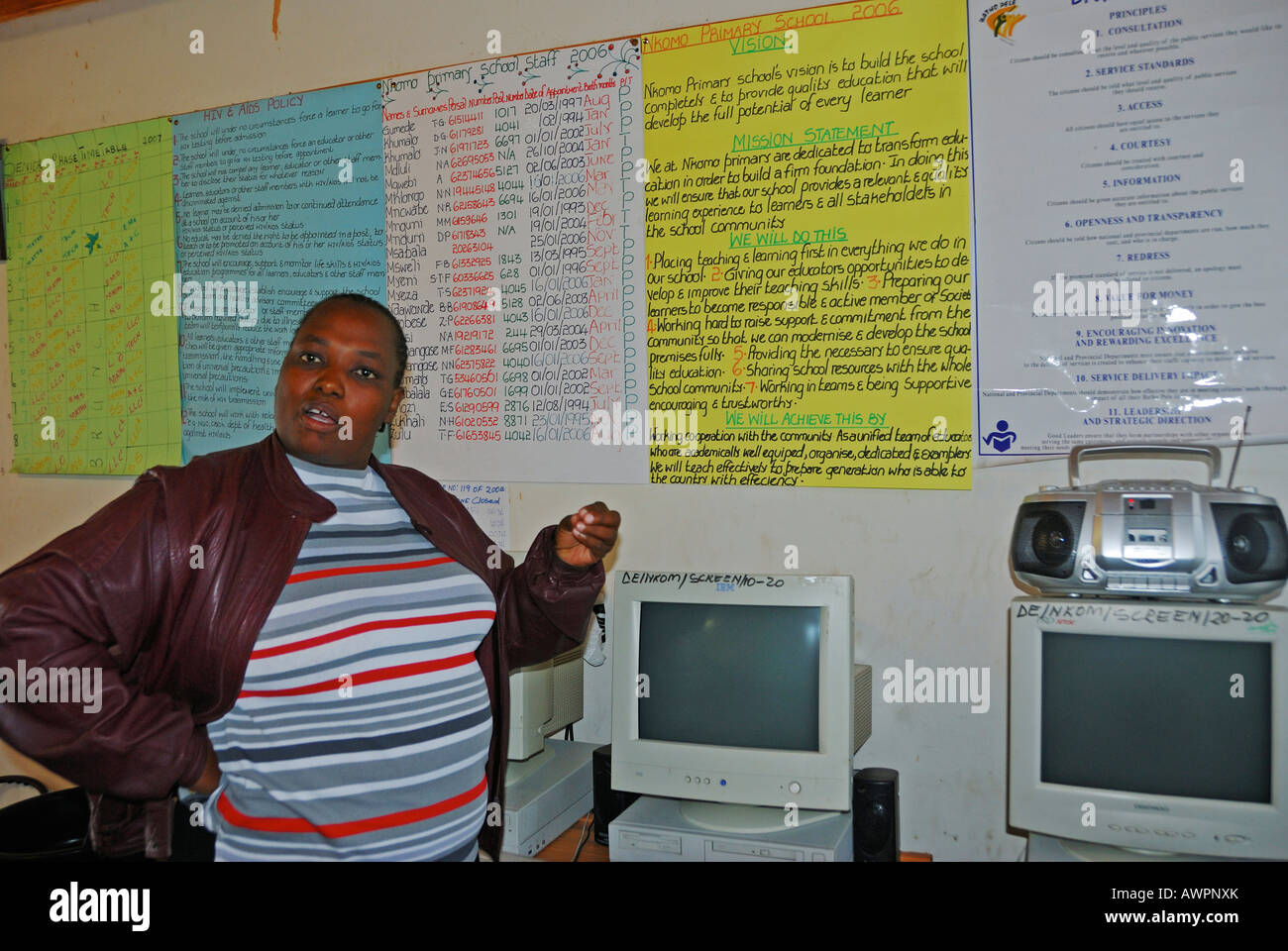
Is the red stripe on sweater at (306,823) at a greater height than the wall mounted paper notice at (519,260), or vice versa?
the wall mounted paper notice at (519,260)

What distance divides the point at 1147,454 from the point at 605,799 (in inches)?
52.7

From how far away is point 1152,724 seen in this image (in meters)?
1.50

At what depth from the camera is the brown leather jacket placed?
4.02ft

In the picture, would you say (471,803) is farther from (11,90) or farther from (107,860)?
(11,90)

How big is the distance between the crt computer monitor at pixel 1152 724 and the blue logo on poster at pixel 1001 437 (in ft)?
1.62

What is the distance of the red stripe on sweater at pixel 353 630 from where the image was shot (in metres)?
1.36

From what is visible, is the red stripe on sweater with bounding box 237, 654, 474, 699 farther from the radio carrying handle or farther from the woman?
the radio carrying handle

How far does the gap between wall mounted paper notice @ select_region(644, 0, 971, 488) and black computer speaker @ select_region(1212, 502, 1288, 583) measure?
580 millimetres

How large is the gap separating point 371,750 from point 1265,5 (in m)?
2.13

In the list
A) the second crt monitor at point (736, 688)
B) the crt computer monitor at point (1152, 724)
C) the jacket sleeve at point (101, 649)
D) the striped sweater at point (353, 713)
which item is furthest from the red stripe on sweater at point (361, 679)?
the crt computer monitor at point (1152, 724)

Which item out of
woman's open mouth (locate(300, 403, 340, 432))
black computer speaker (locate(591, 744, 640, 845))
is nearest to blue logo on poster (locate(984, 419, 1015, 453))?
black computer speaker (locate(591, 744, 640, 845))

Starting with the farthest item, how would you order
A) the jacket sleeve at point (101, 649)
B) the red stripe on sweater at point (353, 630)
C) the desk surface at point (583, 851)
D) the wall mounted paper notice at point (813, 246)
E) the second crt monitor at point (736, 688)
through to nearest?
the wall mounted paper notice at point (813, 246), the desk surface at point (583, 851), the second crt monitor at point (736, 688), the red stripe on sweater at point (353, 630), the jacket sleeve at point (101, 649)

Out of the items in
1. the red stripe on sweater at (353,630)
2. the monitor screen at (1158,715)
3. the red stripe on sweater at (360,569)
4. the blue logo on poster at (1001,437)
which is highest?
the blue logo on poster at (1001,437)

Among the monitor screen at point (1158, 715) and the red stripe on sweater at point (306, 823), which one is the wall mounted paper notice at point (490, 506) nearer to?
the red stripe on sweater at point (306, 823)
